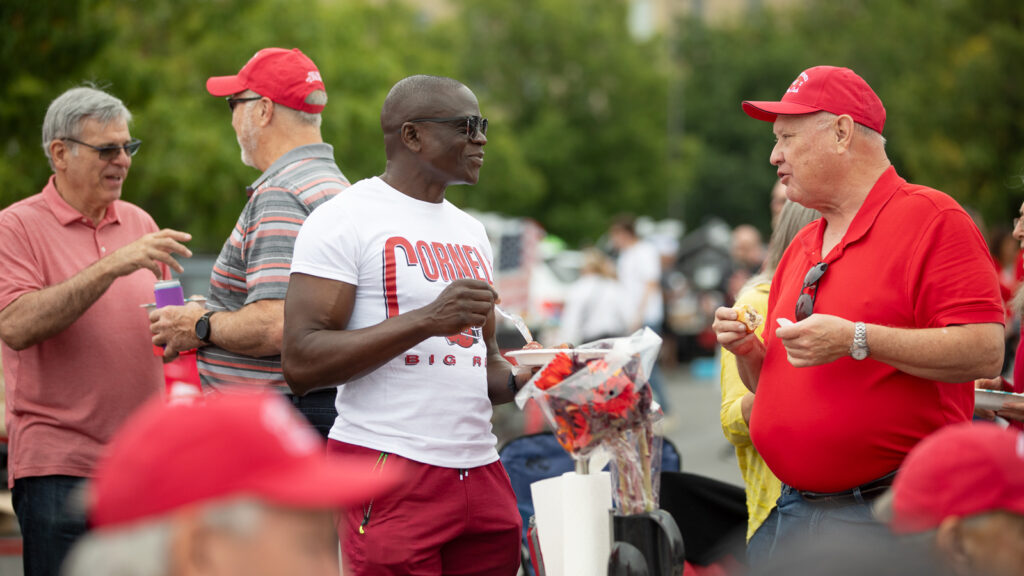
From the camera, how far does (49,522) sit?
161 inches

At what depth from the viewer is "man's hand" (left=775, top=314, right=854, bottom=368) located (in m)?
3.07

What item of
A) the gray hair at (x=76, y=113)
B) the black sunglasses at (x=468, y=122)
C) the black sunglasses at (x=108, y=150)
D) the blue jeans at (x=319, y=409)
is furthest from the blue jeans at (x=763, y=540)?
the gray hair at (x=76, y=113)

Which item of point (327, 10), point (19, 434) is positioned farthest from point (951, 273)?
point (327, 10)

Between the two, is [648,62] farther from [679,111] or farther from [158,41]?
[158,41]

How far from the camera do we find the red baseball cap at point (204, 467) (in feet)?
5.84

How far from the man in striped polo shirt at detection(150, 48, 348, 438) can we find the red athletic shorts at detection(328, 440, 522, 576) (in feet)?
2.15

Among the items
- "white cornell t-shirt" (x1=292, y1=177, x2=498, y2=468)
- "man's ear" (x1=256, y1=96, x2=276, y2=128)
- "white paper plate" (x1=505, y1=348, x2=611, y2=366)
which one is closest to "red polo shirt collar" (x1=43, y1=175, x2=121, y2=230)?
"man's ear" (x1=256, y1=96, x2=276, y2=128)

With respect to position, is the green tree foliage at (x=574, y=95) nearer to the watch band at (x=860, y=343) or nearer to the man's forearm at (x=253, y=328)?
the man's forearm at (x=253, y=328)

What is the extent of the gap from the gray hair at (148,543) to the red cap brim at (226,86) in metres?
2.78

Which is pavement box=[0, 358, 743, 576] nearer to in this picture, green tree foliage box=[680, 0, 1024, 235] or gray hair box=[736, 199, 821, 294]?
gray hair box=[736, 199, 821, 294]

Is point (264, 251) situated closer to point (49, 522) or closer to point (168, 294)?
point (168, 294)

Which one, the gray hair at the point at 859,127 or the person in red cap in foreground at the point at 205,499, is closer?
the person in red cap in foreground at the point at 205,499

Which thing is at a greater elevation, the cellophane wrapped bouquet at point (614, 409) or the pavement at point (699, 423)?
the cellophane wrapped bouquet at point (614, 409)

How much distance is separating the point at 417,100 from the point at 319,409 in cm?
120
